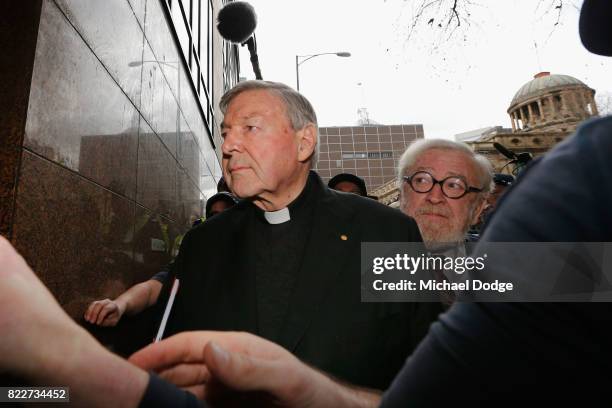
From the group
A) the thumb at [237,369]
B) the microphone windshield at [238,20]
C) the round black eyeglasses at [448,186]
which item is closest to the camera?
the thumb at [237,369]

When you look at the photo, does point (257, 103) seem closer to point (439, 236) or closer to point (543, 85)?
point (439, 236)

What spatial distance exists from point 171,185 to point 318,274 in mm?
3805

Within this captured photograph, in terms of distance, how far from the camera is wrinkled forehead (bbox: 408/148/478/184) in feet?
9.75

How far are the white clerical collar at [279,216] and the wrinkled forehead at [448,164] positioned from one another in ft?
3.96

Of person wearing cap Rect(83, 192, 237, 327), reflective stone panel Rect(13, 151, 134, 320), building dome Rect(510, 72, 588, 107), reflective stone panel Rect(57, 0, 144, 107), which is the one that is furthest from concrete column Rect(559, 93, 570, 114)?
reflective stone panel Rect(13, 151, 134, 320)

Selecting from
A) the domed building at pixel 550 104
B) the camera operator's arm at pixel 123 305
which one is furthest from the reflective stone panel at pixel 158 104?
the domed building at pixel 550 104

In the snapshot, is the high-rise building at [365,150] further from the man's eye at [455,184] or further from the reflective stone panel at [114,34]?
the man's eye at [455,184]

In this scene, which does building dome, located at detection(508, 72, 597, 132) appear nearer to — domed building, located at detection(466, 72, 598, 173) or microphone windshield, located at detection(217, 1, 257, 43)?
domed building, located at detection(466, 72, 598, 173)

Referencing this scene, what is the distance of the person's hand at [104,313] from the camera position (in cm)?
234

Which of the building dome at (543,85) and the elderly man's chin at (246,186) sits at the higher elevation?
Result: the building dome at (543,85)

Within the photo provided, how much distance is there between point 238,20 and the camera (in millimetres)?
6133

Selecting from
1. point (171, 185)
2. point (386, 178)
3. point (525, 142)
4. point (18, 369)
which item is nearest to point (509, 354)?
point (18, 369)

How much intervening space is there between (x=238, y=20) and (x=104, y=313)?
528 cm

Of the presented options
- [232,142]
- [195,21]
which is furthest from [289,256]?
[195,21]
